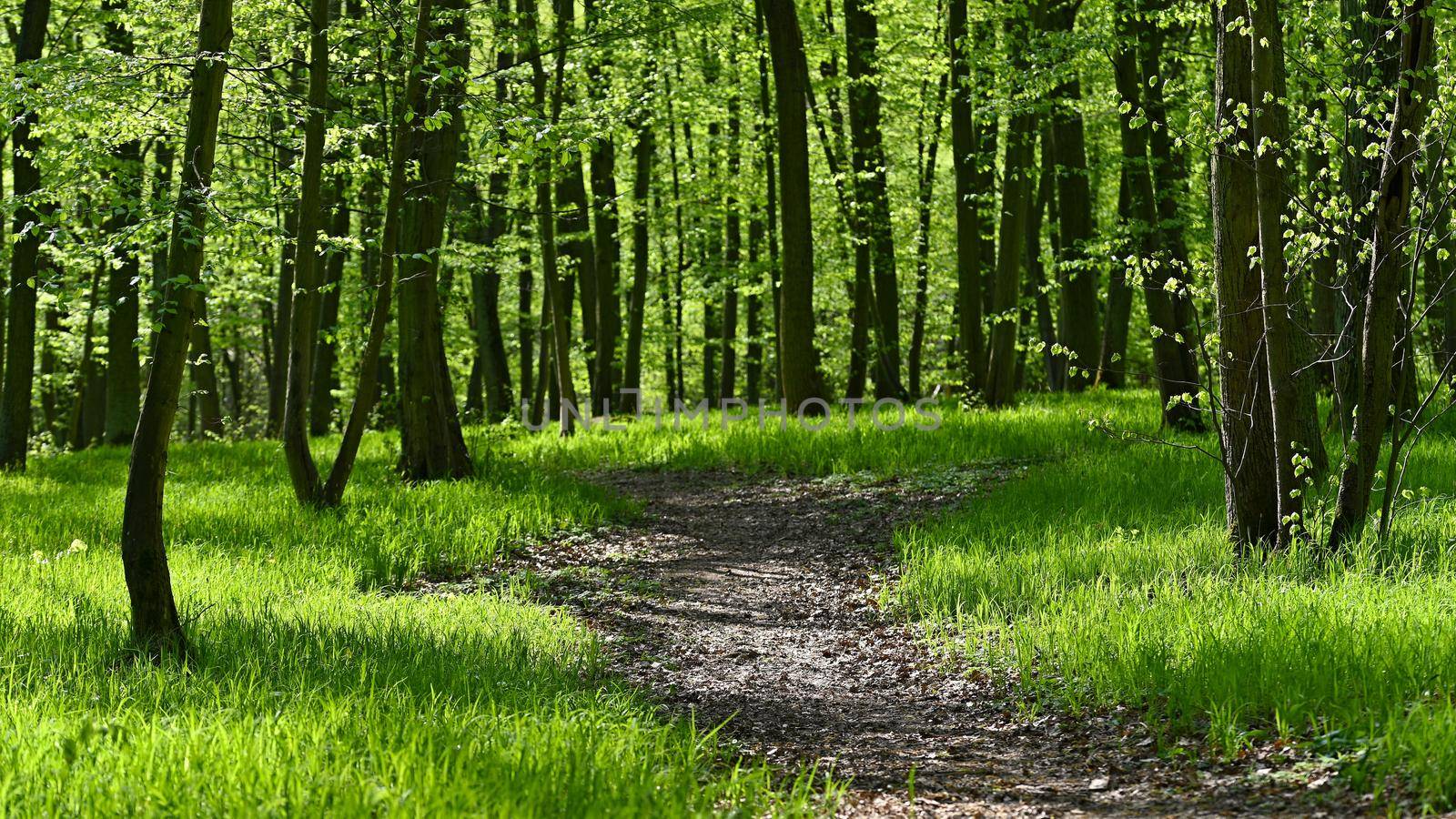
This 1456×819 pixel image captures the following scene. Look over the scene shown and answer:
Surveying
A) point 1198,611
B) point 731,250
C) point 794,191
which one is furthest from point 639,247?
point 1198,611

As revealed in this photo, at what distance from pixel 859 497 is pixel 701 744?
7.36 metres

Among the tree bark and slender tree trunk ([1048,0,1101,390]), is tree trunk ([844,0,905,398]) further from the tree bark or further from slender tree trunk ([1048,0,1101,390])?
the tree bark

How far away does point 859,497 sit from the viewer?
458 inches

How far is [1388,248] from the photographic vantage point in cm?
662

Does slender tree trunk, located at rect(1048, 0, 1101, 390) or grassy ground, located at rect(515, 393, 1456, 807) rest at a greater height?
slender tree trunk, located at rect(1048, 0, 1101, 390)

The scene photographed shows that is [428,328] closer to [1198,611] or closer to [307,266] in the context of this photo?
[307,266]

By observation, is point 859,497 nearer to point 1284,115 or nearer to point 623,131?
point 623,131

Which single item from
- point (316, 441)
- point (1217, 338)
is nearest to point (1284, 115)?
point (1217, 338)

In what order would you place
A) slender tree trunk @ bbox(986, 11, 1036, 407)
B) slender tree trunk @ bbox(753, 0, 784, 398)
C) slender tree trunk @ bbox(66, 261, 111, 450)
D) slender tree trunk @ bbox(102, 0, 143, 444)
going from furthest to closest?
slender tree trunk @ bbox(66, 261, 111, 450) → slender tree trunk @ bbox(753, 0, 784, 398) → slender tree trunk @ bbox(102, 0, 143, 444) → slender tree trunk @ bbox(986, 11, 1036, 407)

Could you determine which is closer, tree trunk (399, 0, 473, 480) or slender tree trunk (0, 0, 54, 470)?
tree trunk (399, 0, 473, 480)

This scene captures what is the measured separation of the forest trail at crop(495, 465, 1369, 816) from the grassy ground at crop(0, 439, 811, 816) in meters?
0.54

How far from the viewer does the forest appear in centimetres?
426

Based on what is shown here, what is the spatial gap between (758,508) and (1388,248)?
22.0 feet

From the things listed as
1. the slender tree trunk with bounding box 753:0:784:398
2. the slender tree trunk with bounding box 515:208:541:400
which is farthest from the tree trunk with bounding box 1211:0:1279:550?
the slender tree trunk with bounding box 515:208:541:400
